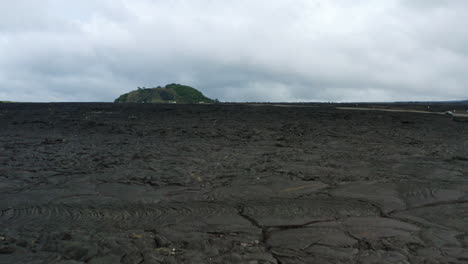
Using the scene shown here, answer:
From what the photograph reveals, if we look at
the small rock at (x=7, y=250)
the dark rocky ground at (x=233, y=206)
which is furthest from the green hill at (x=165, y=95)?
the small rock at (x=7, y=250)

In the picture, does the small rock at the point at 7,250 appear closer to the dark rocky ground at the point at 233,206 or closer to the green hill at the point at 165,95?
the dark rocky ground at the point at 233,206

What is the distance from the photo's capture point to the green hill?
492ft

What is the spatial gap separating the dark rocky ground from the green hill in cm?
13559

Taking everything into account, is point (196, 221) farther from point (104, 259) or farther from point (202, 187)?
point (202, 187)

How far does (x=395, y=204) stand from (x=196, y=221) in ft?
12.3

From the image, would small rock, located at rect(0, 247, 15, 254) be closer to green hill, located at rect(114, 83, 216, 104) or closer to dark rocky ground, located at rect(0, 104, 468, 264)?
dark rocky ground, located at rect(0, 104, 468, 264)

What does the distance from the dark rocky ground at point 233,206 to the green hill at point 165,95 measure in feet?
445

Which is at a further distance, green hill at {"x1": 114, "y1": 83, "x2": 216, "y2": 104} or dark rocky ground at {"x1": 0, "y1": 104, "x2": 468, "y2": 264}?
green hill at {"x1": 114, "y1": 83, "x2": 216, "y2": 104}

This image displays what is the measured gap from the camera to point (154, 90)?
156625mm

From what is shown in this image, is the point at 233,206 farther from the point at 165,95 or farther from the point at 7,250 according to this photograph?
the point at 165,95

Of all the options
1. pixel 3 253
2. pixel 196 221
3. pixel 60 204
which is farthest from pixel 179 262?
pixel 60 204

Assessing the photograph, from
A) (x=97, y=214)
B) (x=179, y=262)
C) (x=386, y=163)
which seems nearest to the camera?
(x=179, y=262)

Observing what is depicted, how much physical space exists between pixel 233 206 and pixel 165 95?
492 ft

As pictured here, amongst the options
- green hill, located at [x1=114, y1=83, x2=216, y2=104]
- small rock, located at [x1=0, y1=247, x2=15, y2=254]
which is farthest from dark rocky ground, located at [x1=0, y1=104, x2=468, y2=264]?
green hill, located at [x1=114, y1=83, x2=216, y2=104]
